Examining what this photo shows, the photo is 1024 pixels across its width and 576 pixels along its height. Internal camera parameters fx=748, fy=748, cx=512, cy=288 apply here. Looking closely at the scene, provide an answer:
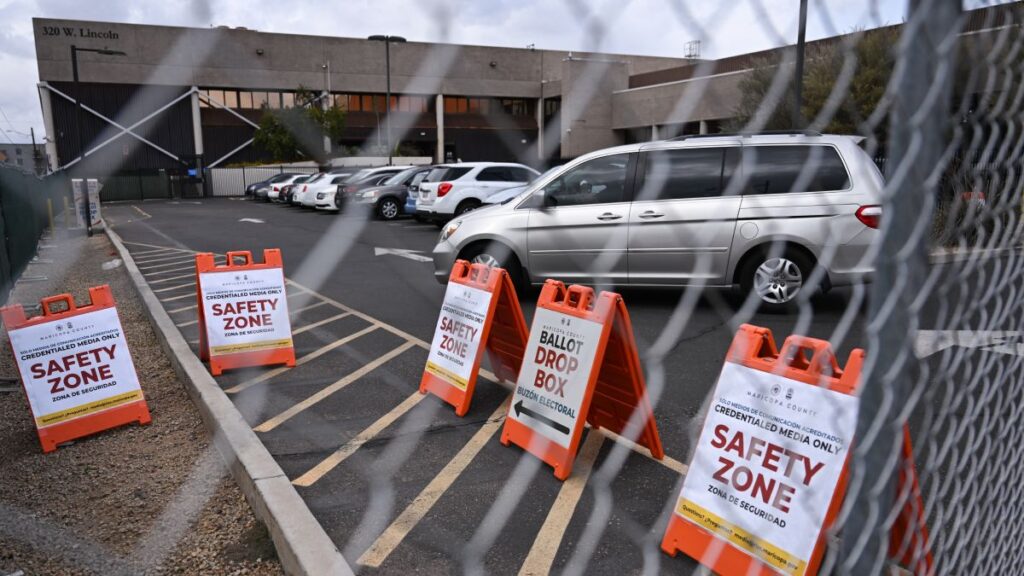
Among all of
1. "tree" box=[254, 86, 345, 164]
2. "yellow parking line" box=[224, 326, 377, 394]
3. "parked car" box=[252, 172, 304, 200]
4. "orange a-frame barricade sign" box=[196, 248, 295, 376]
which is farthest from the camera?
"parked car" box=[252, 172, 304, 200]

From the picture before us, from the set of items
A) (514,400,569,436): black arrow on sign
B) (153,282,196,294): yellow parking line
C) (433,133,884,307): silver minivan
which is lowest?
(153,282,196,294): yellow parking line

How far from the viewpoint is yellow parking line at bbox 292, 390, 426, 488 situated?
374 cm

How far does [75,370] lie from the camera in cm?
453

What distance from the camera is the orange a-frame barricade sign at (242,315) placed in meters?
5.59

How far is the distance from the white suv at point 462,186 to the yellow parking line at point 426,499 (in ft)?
38.0

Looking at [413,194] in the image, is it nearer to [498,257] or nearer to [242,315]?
[498,257]

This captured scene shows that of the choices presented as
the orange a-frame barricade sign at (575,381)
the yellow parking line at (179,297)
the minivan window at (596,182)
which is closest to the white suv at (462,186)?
the yellow parking line at (179,297)

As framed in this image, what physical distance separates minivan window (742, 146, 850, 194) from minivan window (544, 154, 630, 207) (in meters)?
1.40

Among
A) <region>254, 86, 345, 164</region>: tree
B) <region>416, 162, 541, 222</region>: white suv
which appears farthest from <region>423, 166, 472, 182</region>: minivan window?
<region>254, 86, 345, 164</region>: tree

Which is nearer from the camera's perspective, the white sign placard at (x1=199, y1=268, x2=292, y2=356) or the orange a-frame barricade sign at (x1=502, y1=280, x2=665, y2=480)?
the orange a-frame barricade sign at (x1=502, y1=280, x2=665, y2=480)

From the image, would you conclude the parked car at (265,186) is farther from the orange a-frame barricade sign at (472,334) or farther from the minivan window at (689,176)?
the orange a-frame barricade sign at (472,334)

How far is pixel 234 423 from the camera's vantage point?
4168 millimetres

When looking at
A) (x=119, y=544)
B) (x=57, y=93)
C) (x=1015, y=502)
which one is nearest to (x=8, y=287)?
(x=119, y=544)

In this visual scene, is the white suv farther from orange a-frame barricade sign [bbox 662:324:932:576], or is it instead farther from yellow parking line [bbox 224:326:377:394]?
orange a-frame barricade sign [bbox 662:324:932:576]
